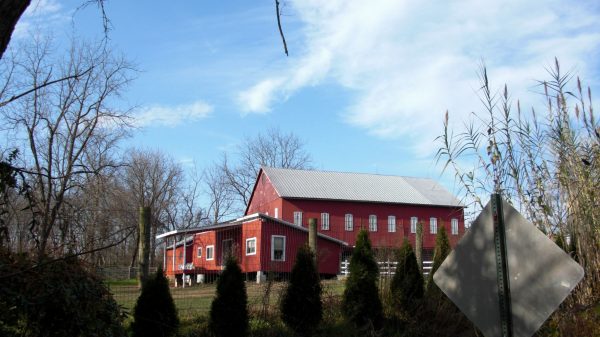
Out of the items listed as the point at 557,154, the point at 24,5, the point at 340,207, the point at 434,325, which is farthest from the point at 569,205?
the point at 340,207

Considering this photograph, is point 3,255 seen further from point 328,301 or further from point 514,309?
point 328,301


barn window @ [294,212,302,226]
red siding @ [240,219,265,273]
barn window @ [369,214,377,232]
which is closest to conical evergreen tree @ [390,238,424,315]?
red siding @ [240,219,265,273]

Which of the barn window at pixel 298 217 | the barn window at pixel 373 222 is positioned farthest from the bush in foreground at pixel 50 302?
the barn window at pixel 373 222

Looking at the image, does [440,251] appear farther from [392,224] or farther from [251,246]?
[392,224]

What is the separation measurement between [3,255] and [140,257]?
400 centimetres

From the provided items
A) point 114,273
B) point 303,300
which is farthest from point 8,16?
point 303,300

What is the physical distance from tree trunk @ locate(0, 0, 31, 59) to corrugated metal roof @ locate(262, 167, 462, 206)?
122 feet

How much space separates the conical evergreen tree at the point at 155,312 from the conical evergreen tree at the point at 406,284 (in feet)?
14.2

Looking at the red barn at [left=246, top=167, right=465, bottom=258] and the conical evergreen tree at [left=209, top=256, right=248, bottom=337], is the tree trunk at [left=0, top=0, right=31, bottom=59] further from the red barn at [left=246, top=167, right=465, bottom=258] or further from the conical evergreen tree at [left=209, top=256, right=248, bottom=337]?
the red barn at [left=246, top=167, right=465, bottom=258]

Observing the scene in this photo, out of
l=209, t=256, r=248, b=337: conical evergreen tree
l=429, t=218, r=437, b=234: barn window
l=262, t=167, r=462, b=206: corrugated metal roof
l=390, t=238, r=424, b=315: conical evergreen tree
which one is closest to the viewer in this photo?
l=209, t=256, r=248, b=337: conical evergreen tree

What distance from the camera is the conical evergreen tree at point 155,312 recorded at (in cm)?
835

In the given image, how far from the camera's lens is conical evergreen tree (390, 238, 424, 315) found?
1090 centimetres

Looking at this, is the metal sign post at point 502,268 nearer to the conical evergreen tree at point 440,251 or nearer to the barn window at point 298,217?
the conical evergreen tree at point 440,251

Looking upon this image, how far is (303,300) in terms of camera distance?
384 inches
